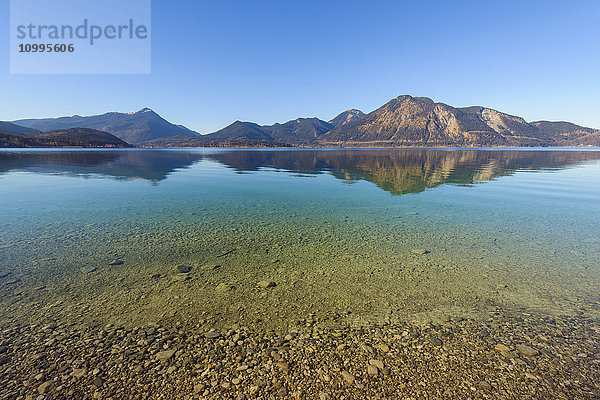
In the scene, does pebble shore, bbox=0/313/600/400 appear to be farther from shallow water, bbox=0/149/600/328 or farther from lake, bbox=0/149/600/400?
shallow water, bbox=0/149/600/328

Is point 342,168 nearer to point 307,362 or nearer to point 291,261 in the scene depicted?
point 291,261

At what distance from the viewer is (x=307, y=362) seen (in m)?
6.53

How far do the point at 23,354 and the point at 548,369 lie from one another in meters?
13.0

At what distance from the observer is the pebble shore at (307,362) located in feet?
18.7

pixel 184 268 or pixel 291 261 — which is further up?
pixel 291 261

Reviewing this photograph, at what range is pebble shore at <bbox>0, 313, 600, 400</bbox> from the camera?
5703 millimetres

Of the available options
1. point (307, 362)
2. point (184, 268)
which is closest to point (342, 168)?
point (184, 268)

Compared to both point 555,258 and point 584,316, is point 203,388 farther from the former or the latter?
point 555,258

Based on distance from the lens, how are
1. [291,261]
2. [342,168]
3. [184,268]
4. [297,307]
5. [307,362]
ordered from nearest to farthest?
[307,362], [297,307], [184,268], [291,261], [342,168]

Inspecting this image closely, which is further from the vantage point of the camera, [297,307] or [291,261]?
[291,261]

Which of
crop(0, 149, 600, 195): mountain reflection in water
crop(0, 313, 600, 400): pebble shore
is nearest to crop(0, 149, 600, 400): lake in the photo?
crop(0, 313, 600, 400): pebble shore

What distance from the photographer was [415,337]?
24.7ft

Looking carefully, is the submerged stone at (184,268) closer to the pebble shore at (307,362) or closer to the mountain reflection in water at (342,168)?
the pebble shore at (307,362)

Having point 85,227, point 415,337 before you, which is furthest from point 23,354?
point 85,227
